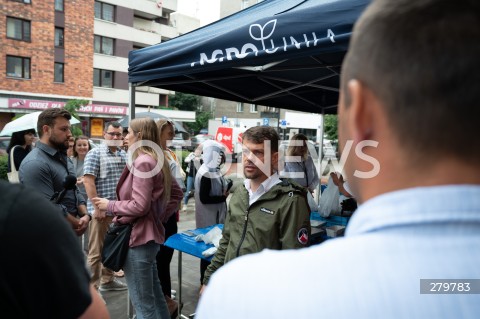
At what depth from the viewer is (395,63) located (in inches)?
21.5

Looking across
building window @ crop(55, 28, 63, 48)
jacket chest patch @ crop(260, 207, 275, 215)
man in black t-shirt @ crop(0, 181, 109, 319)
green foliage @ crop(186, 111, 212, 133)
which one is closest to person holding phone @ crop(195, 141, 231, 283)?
jacket chest patch @ crop(260, 207, 275, 215)

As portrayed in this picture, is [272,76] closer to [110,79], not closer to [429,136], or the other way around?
[429,136]

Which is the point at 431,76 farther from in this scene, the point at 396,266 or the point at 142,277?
the point at 142,277

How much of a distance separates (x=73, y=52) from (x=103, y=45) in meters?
4.70

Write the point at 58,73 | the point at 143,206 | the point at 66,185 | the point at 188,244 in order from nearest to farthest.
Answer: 1. the point at 143,206
2. the point at 66,185
3. the point at 188,244
4. the point at 58,73

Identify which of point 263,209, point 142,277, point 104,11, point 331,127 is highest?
point 104,11

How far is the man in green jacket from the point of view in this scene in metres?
2.29

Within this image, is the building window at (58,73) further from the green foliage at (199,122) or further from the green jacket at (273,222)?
the green jacket at (273,222)

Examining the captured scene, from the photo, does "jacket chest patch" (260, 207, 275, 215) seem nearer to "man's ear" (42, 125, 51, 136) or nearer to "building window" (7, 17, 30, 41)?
"man's ear" (42, 125, 51, 136)

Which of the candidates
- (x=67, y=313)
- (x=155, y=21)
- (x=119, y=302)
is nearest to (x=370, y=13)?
(x=67, y=313)

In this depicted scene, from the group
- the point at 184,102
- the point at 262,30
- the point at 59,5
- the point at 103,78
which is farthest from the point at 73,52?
the point at 184,102

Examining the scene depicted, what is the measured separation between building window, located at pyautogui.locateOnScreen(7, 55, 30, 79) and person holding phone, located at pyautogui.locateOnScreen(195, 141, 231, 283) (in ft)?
83.1

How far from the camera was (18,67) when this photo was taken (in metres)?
24.4

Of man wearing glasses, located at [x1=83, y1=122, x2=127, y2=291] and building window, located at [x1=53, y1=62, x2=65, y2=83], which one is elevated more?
building window, located at [x1=53, y1=62, x2=65, y2=83]
